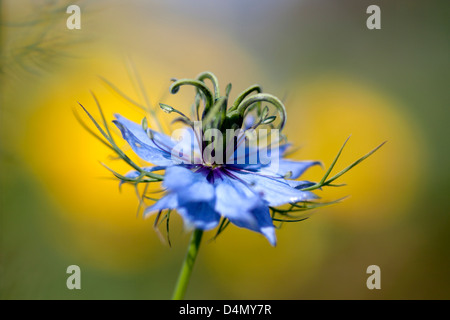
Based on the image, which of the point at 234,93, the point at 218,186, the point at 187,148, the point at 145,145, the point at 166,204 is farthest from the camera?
the point at 234,93

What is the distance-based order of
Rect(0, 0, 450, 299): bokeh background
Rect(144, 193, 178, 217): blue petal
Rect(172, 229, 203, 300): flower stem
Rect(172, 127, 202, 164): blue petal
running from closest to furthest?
1. Rect(144, 193, 178, 217): blue petal
2. Rect(172, 229, 203, 300): flower stem
3. Rect(172, 127, 202, 164): blue petal
4. Rect(0, 0, 450, 299): bokeh background

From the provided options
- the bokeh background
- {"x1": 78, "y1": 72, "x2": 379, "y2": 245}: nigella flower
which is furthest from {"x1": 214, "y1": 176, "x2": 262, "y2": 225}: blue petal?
the bokeh background

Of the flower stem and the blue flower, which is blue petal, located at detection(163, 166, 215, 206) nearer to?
the blue flower

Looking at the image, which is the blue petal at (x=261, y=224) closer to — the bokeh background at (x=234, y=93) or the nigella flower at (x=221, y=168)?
the nigella flower at (x=221, y=168)

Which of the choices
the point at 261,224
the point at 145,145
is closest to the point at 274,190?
the point at 261,224

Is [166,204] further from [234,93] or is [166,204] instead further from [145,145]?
[234,93]

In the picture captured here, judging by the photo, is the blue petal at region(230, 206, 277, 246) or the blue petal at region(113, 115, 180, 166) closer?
the blue petal at region(230, 206, 277, 246)

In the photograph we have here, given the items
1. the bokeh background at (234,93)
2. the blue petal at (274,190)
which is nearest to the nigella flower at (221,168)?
the blue petal at (274,190)

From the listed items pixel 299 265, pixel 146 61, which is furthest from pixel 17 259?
pixel 146 61
